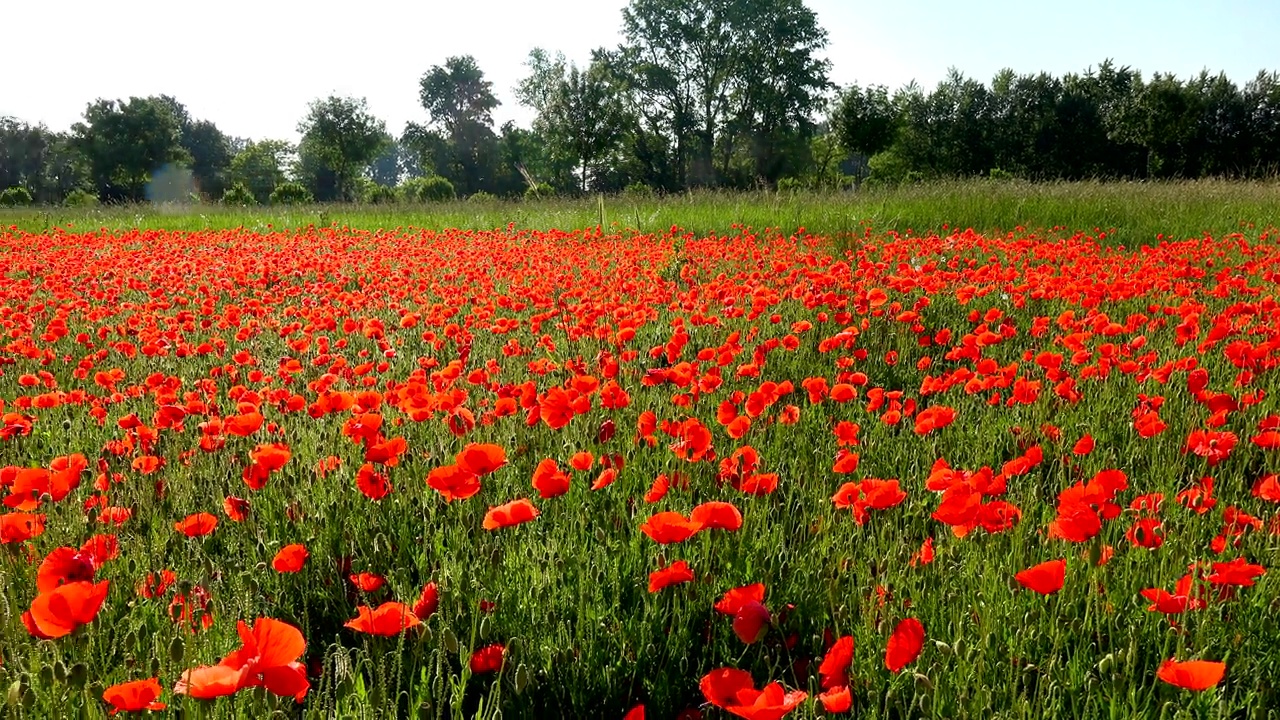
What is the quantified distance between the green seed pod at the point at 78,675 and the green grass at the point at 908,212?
8.11 metres

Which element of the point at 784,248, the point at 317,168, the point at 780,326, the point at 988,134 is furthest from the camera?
the point at 317,168

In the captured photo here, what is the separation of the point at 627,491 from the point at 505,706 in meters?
0.86

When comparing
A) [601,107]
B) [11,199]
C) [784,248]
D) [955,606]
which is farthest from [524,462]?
[11,199]

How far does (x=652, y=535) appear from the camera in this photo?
148 centimetres

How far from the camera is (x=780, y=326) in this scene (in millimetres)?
4797

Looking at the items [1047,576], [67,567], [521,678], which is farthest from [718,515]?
[67,567]

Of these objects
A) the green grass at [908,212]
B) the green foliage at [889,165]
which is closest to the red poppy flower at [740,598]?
the green grass at [908,212]

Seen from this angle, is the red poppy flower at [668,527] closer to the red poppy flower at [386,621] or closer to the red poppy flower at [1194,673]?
the red poppy flower at [386,621]

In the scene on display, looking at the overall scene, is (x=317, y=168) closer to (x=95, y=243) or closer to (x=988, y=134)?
(x=988, y=134)

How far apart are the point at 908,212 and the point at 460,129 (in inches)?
2306

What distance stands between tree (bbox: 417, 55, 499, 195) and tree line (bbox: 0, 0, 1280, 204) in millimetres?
6985

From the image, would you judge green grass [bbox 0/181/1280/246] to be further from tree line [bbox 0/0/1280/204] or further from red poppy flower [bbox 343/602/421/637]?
tree line [bbox 0/0/1280/204]

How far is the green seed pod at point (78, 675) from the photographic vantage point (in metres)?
1.24

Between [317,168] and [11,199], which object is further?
[317,168]
